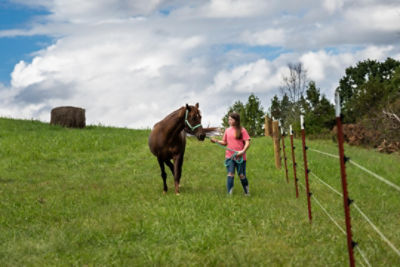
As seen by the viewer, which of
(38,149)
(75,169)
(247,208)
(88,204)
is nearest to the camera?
(247,208)

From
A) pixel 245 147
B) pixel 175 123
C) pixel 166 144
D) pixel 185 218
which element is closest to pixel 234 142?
pixel 245 147

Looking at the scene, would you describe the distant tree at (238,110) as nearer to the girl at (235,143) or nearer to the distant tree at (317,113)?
the distant tree at (317,113)

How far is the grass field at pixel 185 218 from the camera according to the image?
5.89 m

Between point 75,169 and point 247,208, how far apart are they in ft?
35.9

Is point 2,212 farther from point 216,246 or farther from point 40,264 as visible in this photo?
point 216,246

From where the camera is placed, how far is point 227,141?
9.95 meters

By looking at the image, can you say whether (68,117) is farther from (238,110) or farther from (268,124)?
(238,110)

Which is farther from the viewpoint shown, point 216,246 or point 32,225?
point 32,225

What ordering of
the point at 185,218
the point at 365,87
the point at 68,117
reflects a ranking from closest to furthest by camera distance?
the point at 185,218
the point at 68,117
the point at 365,87

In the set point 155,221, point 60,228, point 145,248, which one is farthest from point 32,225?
point 145,248

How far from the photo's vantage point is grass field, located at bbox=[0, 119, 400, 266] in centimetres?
589

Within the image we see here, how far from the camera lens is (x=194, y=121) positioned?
9805mm

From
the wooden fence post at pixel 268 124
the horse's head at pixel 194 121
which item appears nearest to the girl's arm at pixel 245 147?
the horse's head at pixel 194 121

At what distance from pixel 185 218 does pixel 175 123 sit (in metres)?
3.26
